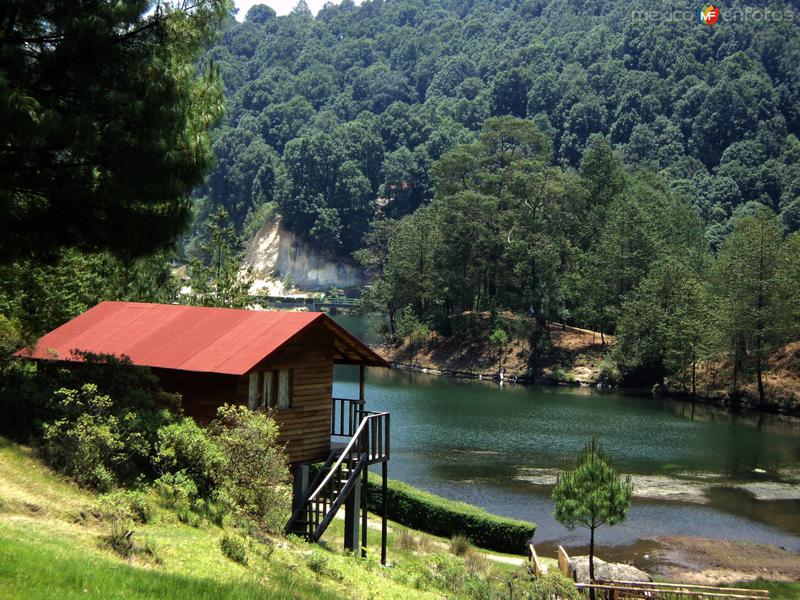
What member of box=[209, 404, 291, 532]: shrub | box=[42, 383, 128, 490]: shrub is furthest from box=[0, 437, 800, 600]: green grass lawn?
box=[209, 404, 291, 532]: shrub

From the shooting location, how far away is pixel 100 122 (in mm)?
15891

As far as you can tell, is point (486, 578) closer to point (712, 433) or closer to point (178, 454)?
point (178, 454)

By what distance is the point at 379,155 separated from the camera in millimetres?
150625

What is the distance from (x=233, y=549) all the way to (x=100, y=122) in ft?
23.9

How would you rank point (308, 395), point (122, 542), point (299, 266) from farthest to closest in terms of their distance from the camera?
point (299, 266)
point (308, 395)
point (122, 542)

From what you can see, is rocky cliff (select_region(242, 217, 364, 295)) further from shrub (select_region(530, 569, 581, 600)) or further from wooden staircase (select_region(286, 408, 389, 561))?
shrub (select_region(530, 569, 581, 600))

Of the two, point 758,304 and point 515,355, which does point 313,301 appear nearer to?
point 515,355

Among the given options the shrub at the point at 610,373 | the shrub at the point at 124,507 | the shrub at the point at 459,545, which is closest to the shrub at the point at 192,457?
the shrub at the point at 124,507

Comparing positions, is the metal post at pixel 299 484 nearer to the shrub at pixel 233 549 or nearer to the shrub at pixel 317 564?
the shrub at pixel 317 564

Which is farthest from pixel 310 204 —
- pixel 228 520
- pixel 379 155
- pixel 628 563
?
pixel 228 520

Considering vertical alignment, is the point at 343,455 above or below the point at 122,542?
above
